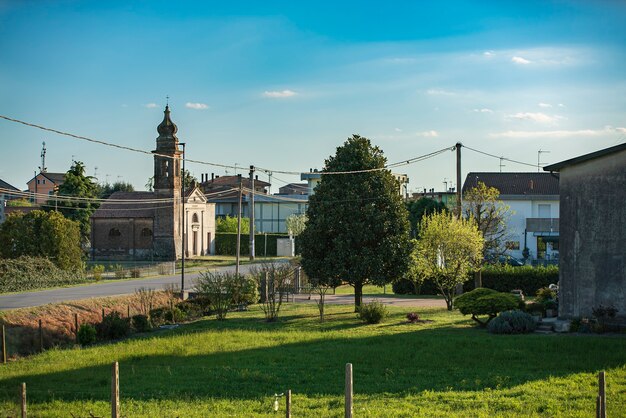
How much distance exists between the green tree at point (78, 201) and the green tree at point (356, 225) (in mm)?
47730

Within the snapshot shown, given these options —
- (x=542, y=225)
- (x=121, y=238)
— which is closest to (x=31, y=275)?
(x=121, y=238)

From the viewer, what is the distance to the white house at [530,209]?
63875mm

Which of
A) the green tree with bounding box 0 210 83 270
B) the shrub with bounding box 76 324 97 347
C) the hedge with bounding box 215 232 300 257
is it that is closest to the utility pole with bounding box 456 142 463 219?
the shrub with bounding box 76 324 97 347

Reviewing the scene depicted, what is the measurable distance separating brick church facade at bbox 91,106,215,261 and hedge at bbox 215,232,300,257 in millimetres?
2465

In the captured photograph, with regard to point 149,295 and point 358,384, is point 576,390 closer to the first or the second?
point 358,384

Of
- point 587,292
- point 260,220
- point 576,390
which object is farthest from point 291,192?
point 576,390

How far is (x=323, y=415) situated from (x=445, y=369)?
5.61 metres

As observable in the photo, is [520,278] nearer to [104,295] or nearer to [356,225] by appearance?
[356,225]

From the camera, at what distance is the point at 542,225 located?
65.6 metres

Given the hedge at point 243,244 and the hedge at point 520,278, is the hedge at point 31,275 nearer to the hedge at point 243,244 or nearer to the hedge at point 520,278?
the hedge at point 520,278

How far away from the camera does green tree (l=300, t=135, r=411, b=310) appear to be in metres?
30.1

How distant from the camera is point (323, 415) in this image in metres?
13.1

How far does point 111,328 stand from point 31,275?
16.4 meters

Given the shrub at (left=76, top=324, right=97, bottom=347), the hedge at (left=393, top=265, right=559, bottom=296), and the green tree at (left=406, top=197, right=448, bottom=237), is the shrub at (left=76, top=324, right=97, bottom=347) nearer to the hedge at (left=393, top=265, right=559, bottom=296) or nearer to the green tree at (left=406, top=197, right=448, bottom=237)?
the hedge at (left=393, top=265, right=559, bottom=296)
